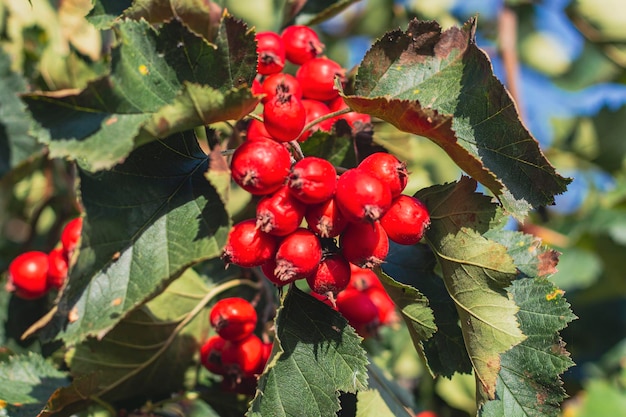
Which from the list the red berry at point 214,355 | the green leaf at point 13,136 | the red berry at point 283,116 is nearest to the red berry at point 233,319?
the red berry at point 214,355

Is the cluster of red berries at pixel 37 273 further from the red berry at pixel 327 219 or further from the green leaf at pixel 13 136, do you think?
the red berry at pixel 327 219

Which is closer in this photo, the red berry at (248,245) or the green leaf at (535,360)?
the red berry at (248,245)

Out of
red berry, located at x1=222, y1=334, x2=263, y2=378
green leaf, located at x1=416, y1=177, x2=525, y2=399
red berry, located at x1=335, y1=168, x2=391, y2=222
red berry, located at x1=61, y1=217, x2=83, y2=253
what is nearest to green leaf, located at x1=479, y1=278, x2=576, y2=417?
green leaf, located at x1=416, y1=177, x2=525, y2=399

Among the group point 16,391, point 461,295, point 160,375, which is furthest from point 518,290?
point 16,391

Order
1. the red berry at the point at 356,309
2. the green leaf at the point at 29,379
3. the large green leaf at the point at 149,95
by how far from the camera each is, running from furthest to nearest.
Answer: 1. the red berry at the point at 356,309
2. the green leaf at the point at 29,379
3. the large green leaf at the point at 149,95

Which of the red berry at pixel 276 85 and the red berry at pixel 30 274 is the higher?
the red berry at pixel 276 85

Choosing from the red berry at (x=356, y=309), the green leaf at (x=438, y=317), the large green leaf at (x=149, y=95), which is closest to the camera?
the large green leaf at (x=149, y=95)

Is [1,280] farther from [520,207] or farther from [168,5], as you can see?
[520,207]
